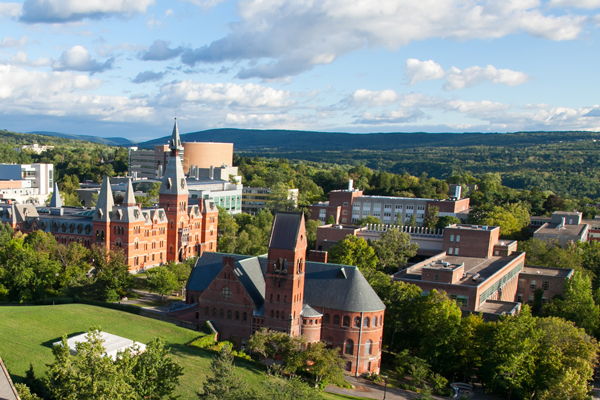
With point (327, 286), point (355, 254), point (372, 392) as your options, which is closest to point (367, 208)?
point (355, 254)

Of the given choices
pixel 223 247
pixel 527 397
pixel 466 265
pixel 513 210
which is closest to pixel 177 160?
pixel 223 247

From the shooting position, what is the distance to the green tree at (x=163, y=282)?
6950 centimetres

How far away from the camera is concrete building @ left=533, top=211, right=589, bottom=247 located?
10525 cm

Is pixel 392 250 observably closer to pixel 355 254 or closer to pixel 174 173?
pixel 355 254

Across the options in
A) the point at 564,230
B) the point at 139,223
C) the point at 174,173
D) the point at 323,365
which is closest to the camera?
the point at 323,365

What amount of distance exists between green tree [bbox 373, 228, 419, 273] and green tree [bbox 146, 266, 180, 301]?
34.2 m

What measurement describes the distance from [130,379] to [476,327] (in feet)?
124

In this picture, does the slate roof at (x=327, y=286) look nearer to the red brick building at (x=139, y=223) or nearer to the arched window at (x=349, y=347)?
the arched window at (x=349, y=347)

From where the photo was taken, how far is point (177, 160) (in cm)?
9200

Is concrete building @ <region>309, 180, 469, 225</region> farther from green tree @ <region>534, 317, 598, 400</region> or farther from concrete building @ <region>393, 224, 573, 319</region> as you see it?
green tree @ <region>534, 317, 598, 400</region>

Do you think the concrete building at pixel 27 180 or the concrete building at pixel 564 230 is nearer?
the concrete building at pixel 564 230

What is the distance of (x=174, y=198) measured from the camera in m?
92.1

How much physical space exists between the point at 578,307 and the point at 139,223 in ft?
208

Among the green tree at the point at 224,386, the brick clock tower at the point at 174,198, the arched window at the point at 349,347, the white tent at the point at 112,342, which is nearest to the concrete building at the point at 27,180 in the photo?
the brick clock tower at the point at 174,198
